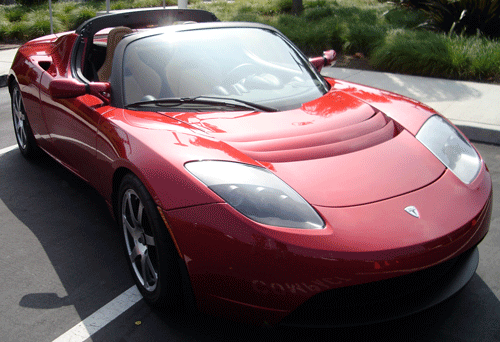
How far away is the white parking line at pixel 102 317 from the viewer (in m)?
2.54

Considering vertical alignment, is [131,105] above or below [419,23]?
above

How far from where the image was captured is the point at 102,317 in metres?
2.69

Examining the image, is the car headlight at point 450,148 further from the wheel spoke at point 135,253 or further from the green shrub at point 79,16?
the green shrub at point 79,16

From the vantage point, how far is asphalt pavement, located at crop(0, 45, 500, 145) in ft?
18.8

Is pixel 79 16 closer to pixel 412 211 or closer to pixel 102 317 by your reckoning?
pixel 102 317

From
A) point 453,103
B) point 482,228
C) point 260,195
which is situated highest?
point 260,195

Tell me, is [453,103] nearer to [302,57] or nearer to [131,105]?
[302,57]

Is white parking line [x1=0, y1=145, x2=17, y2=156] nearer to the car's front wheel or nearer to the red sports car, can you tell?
the red sports car

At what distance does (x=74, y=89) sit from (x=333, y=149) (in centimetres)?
164

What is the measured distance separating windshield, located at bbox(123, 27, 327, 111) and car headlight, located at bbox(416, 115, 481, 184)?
2.40 feet

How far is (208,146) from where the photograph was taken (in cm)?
255

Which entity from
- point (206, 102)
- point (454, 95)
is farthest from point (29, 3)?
point (206, 102)

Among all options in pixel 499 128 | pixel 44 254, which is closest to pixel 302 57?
pixel 44 254

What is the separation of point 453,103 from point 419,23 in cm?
560
